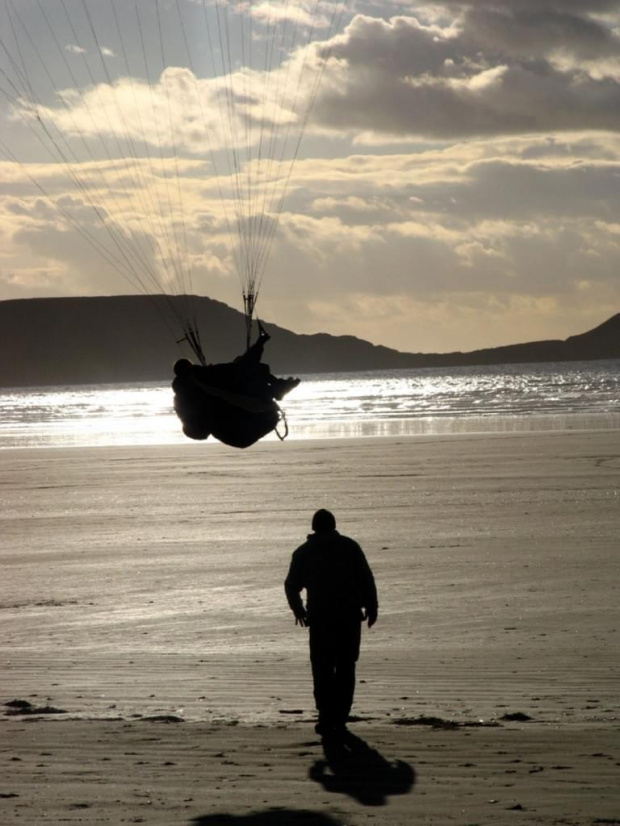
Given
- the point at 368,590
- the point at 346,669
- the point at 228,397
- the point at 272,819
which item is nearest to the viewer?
the point at 272,819

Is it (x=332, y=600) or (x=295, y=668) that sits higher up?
(x=332, y=600)

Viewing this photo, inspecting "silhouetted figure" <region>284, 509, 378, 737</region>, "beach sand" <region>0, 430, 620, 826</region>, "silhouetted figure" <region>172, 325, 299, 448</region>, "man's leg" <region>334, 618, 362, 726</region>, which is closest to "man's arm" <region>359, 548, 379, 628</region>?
"silhouetted figure" <region>284, 509, 378, 737</region>

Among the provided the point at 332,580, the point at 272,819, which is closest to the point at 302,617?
the point at 332,580

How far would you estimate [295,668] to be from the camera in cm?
1078

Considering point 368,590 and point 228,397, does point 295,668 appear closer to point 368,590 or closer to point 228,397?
point 368,590

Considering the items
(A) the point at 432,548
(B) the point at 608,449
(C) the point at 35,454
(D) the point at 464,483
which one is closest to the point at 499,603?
(A) the point at 432,548

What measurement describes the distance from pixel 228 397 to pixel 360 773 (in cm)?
569

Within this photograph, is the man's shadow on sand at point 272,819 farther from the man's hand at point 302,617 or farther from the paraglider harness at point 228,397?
the paraglider harness at point 228,397

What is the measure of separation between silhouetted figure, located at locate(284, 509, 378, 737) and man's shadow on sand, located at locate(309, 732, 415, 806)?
22.4 inches

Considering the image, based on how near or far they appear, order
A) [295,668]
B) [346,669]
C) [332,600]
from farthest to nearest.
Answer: [295,668], [332,600], [346,669]

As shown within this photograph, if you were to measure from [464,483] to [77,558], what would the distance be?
34.8 feet

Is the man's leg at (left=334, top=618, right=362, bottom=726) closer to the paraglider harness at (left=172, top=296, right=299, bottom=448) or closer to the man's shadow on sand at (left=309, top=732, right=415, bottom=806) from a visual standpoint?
the man's shadow on sand at (left=309, top=732, right=415, bottom=806)

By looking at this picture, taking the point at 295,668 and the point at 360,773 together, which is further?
the point at 295,668

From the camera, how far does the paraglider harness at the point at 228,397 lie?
12.8 meters
